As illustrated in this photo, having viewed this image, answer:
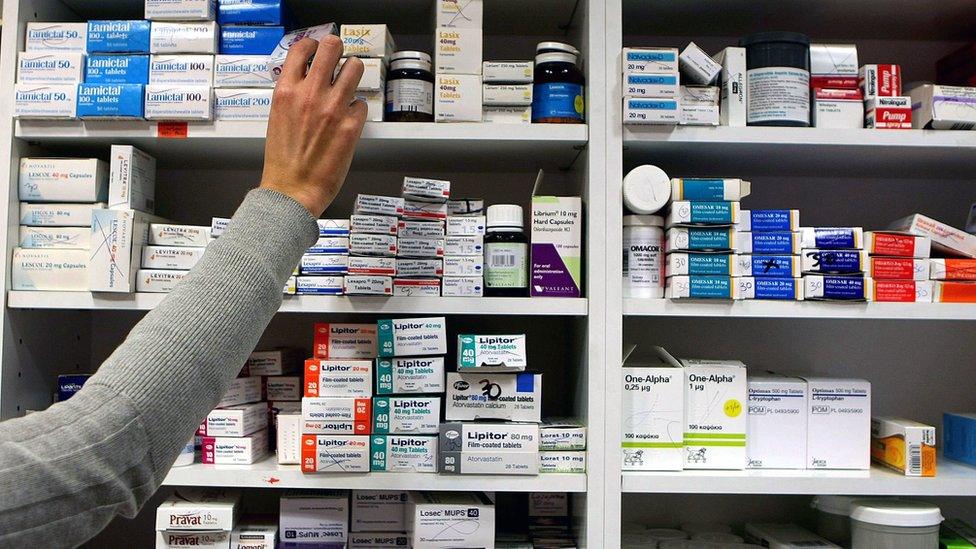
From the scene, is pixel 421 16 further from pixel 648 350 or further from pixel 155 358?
pixel 155 358

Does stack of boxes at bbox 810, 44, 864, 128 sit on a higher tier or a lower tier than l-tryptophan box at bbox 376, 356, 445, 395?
higher

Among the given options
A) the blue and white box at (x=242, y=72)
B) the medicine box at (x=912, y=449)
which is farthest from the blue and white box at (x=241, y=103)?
the medicine box at (x=912, y=449)

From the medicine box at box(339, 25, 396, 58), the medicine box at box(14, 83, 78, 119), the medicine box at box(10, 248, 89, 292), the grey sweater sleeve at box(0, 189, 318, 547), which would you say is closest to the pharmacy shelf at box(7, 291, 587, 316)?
the medicine box at box(10, 248, 89, 292)

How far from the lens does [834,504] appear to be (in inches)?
61.6

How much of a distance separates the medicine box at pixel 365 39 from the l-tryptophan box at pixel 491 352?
1.98 ft

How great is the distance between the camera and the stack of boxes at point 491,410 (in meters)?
1.40

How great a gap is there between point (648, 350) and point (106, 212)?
4.14ft

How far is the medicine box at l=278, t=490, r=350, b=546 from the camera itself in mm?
1462

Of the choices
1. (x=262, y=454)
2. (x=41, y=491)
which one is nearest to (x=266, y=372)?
(x=262, y=454)

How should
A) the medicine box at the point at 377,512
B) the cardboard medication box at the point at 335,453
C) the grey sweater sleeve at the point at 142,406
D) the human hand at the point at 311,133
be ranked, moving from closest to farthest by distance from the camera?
the grey sweater sleeve at the point at 142,406 → the human hand at the point at 311,133 → the cardboard medication box at the point at 335,453 → the medicine box at the point at 377,512

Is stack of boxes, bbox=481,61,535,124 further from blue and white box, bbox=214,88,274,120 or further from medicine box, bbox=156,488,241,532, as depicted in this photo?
medicine box, bbox=156,488,241,532

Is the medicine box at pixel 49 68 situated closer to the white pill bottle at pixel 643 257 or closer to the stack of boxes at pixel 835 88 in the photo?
the white pill bottle at pixel 643 257

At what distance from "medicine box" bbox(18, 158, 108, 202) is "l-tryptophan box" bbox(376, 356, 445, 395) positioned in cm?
70

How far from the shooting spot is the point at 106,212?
1439 millimetres
